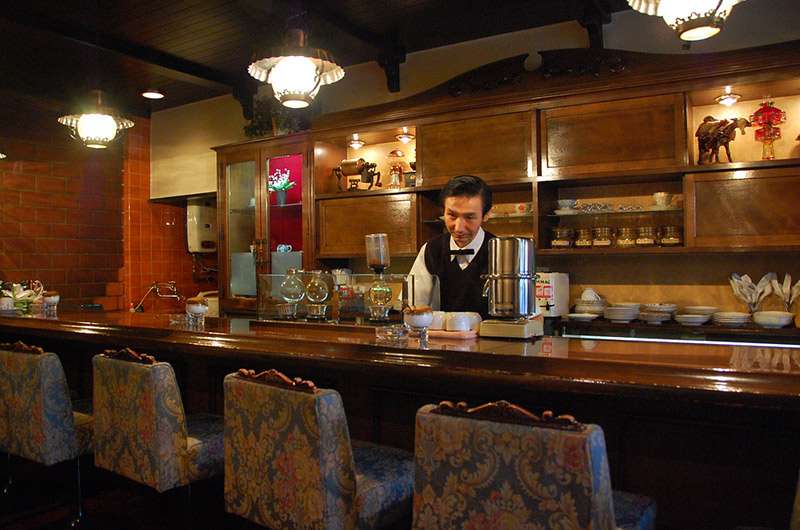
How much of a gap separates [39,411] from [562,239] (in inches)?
123

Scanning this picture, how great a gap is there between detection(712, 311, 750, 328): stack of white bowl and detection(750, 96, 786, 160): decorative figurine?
3.11 ft

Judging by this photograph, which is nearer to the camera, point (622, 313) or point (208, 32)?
point (622, 313)

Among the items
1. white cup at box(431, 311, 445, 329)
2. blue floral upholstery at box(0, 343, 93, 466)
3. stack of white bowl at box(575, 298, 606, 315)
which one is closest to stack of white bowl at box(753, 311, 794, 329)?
stack of white bowl at box(575, 298, 606, 315)

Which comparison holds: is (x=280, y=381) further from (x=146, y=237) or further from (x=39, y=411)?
(x=146, y=237)

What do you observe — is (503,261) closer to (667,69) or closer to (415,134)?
(667,69)

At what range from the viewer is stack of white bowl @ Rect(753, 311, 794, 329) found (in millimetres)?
3406

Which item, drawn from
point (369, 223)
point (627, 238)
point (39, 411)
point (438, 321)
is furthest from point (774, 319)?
point (39, 411)

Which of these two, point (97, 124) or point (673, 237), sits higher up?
point (97, 124)

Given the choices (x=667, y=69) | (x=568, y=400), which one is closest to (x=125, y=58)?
(x=667, y=69)

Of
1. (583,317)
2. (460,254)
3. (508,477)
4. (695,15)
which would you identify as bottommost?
(508,477)

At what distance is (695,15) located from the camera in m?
2.14

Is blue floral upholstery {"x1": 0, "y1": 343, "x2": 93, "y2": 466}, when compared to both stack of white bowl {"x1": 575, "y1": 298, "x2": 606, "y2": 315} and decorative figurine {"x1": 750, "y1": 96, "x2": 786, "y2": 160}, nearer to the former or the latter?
stack of white bowl {"x1": 575, "y1": 298, "x2": 606, "y2": 315}

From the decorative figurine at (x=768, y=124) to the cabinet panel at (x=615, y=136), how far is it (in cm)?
45

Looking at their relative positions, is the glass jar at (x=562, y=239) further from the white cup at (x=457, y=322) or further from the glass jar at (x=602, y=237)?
the white cup at (x=457, y=322)
